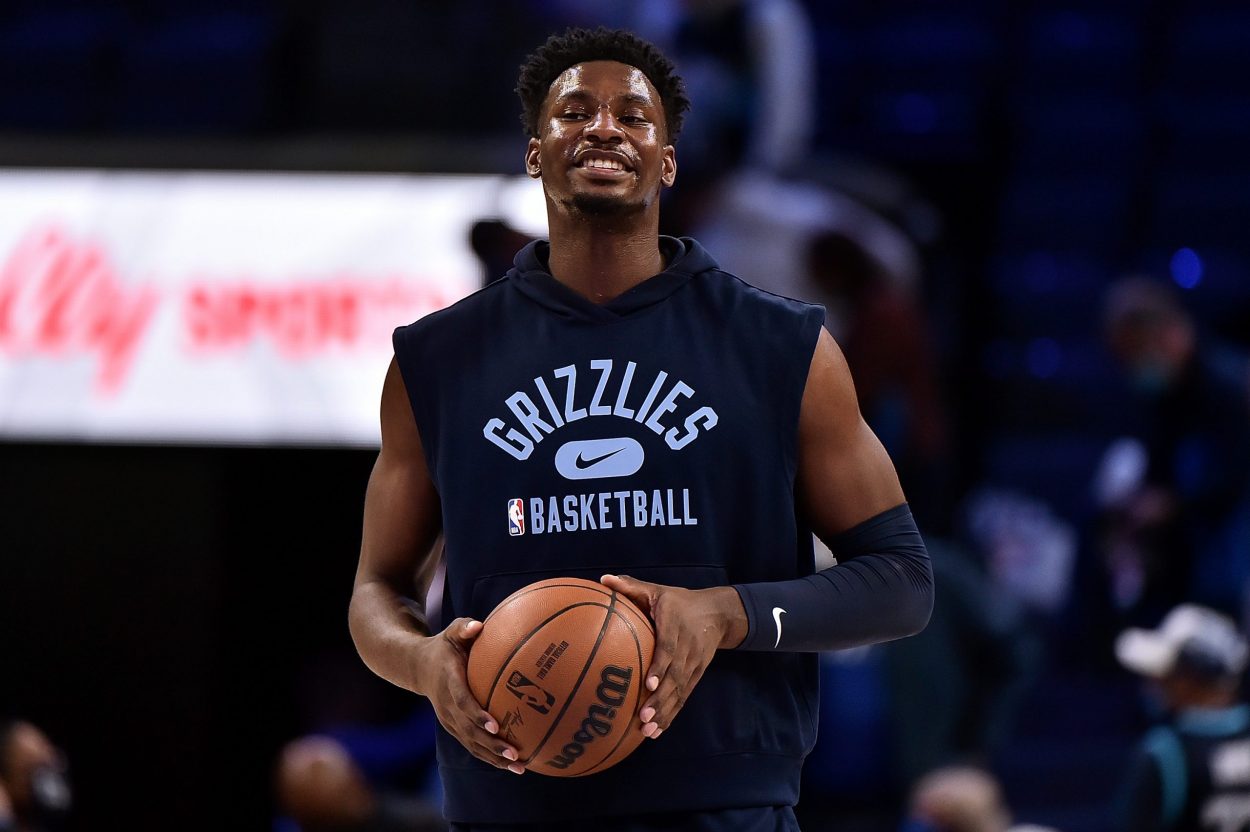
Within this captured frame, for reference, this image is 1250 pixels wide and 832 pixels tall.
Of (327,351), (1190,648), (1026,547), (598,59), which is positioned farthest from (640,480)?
(1026,547)

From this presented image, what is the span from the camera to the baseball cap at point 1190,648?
547 centimetres

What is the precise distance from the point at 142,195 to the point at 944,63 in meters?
4.03

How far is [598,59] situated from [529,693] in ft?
2.99

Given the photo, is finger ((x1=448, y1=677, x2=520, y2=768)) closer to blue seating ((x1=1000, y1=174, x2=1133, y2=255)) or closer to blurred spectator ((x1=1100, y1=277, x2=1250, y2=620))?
blurred spectator ((x1=1100, y1=277, x2=1250, y2=620))

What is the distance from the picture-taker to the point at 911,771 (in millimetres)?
6270

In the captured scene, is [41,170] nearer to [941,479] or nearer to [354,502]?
[354,502]

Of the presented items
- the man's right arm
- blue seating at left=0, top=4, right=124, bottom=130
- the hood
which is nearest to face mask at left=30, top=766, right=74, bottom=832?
blue seating at left=0, top=4, right=124, bottom=130

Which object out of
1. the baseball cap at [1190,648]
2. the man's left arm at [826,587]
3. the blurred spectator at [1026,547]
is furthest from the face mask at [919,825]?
the man's left arm at [826,587]

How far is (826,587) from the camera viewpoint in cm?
223

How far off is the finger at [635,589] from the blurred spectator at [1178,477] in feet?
15.1

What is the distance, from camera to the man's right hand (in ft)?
6.93

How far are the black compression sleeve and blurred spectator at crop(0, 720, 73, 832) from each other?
4.95 m

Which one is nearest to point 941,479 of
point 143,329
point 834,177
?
point 834,177

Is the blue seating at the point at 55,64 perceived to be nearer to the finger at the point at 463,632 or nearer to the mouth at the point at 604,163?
the mouth at the point at 604,163
